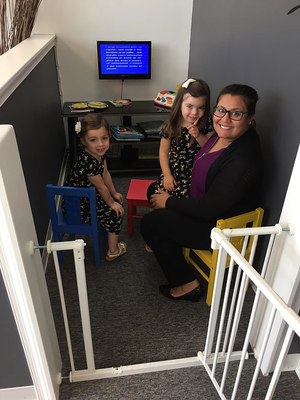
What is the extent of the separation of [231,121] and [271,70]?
0.38 m

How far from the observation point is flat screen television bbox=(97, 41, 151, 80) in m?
2.98

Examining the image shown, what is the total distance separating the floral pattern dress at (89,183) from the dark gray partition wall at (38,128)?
0.23m

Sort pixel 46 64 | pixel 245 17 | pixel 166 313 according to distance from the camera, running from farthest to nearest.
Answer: pixel 46 64, pixel 245 17, pixel 166 313

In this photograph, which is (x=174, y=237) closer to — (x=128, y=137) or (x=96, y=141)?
(x=96, y=141)

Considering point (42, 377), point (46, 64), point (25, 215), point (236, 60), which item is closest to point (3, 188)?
point (25, 215)

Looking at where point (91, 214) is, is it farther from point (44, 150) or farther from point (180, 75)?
point (180, 75)

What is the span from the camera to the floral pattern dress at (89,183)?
188cm

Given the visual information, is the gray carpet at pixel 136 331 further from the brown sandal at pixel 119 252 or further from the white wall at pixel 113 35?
the white wall at pixel 113 35

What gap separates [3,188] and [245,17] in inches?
68.7

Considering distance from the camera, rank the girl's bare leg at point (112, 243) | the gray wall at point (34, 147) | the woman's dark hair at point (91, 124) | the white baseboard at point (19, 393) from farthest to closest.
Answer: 1. the girl's bare leg at point (112, 243)
2. the woman's dark hair at point (91, 124)
3. the white baseboard at point (19, 393)
4. the gray wall at point (34, 147)

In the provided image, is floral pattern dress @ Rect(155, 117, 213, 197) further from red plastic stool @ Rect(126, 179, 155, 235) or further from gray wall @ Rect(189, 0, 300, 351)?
gray wall @ Rect(189, 0, 300, 351)

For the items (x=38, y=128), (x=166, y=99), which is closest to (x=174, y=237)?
(x=38, y=128)

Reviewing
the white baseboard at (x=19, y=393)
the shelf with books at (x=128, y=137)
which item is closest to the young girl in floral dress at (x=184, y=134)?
the shelf with books at (x=128, y=137)

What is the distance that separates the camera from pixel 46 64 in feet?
8.17
